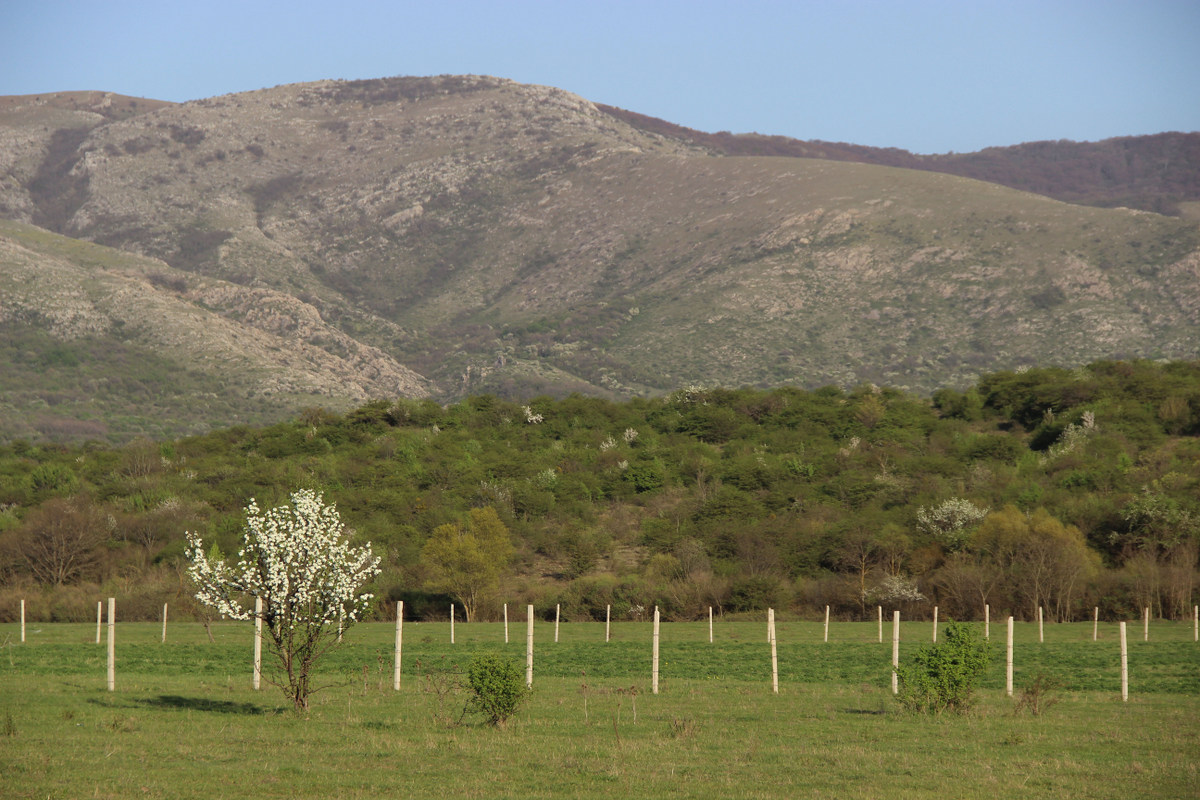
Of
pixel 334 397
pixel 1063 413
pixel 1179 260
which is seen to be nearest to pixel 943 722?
pixel 1063 413

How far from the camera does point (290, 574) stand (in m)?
18.3

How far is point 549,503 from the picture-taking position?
248 ft

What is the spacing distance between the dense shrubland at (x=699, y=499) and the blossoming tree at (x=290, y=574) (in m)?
34.2

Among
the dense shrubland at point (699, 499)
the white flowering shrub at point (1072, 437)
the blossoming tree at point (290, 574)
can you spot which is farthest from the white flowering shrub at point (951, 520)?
the blossoming tree at point (290, 574)

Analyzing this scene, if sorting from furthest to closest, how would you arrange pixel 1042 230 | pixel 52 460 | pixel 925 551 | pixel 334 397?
pixel 1042 230, pixel 334 397, pixel 52 460, pixel 925 551

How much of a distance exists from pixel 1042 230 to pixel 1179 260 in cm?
2513

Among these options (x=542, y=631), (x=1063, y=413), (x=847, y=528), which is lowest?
(x=542, y=631)

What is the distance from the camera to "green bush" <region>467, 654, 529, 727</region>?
60.6 ft

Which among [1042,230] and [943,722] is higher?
[1042,230]

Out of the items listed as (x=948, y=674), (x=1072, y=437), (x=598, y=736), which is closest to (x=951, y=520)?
(x=1072, y=437)

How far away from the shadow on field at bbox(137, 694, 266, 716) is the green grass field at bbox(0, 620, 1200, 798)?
2.3 inches

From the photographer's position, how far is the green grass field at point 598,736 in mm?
13797

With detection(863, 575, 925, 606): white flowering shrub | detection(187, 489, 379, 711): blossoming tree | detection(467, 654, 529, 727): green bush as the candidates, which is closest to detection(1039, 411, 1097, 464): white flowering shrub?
detection(863, 575, 925, 606): white flowering shrub

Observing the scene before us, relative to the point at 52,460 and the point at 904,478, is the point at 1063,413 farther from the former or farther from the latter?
the point at 52,460
